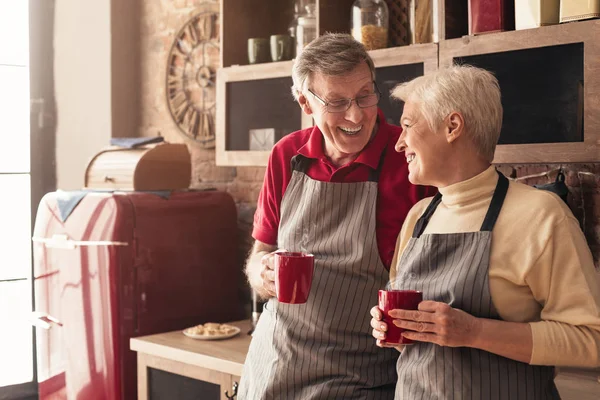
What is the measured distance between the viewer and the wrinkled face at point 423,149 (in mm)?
1770

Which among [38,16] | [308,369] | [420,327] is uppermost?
[38,16]

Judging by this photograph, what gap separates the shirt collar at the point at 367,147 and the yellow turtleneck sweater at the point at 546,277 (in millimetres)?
510

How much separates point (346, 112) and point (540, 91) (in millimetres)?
Answer: 605

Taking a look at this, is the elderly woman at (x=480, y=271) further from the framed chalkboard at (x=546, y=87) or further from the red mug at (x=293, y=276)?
the framed chalkboard at (x=546, y=87)

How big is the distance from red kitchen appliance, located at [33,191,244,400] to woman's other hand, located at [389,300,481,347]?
2007mm

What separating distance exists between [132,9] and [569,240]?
343cm

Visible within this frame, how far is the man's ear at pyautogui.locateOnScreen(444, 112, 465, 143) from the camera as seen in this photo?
1.73 m

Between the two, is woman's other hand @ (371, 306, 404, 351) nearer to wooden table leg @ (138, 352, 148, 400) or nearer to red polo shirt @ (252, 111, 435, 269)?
red polo shirt @ (252, 111, 435, 269)

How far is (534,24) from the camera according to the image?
7.54 feet

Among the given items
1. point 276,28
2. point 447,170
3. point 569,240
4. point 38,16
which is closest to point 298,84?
point 447,170

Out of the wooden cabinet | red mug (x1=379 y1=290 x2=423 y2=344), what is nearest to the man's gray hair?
the wooden cabinet

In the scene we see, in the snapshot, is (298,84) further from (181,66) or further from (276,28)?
(181,66)

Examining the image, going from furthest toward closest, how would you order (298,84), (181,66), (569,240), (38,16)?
(38,16), (181,66), (298,84), (569,240)

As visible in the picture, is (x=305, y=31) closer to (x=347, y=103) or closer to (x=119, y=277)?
(x=347, y=103)
